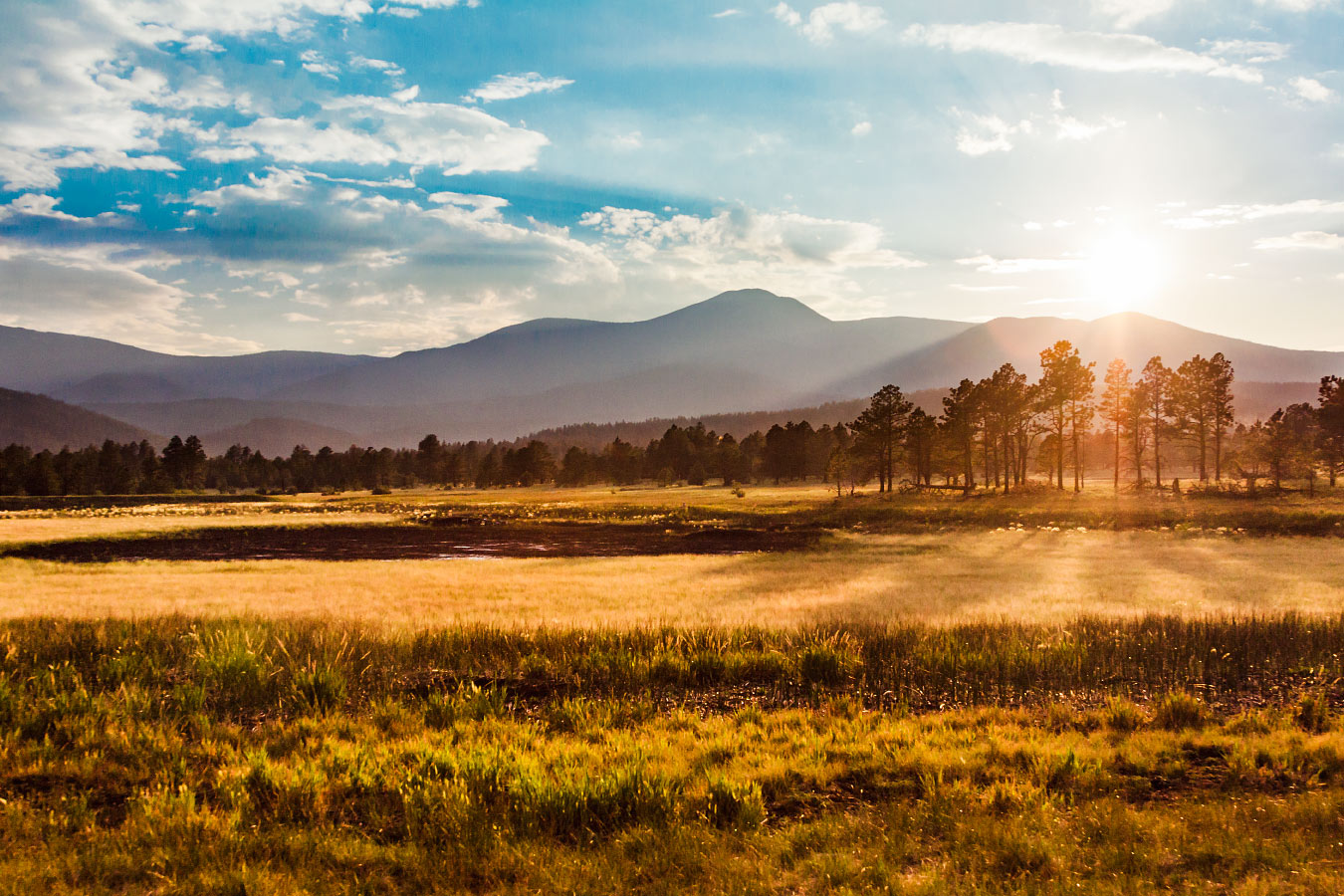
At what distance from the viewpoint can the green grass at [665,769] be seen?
6.42 m

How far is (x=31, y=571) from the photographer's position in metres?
33.0

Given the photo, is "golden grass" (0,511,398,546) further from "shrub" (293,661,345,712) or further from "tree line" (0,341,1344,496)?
"tree line" (0,341,1344,496)

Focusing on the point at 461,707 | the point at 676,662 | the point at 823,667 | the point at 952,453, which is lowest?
the point at 823,667

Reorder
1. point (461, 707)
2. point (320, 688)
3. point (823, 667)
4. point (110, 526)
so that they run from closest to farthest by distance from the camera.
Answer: point (461, 707), point (320, 688), point (823, 667), point (110, 526)

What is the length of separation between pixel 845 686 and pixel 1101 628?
769 centimetres

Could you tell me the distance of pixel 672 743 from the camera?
9711 millimetres

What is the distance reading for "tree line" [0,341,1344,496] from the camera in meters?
93.4

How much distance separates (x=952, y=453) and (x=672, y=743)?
112353 millimetres

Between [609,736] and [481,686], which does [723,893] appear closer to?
[609,736]

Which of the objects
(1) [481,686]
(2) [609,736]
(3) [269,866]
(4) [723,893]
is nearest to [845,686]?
(2) [609,736]

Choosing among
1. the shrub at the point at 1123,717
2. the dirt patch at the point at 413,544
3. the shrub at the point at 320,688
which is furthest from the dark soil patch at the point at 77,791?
the dirt patch at the point at 413,544

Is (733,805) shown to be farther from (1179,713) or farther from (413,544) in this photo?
(413,544)

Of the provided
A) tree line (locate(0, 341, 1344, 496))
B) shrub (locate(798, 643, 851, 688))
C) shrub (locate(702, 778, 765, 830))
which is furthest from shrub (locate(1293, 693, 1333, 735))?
tree line (locate(0, 341, 1344, 496))

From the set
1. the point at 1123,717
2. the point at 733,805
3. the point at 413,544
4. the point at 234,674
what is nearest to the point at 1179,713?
the point at 1123,717
